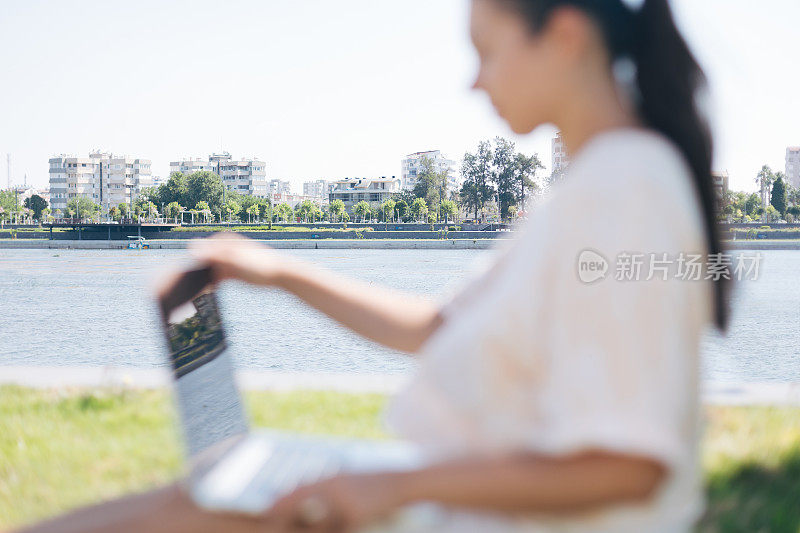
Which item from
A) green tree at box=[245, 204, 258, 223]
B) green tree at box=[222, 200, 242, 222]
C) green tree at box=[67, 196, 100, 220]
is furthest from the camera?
green tree at box=[67, 196, 100, 220]

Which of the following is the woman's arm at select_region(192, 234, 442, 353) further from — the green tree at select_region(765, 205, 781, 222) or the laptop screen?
the green tree at select_region(765, 205, 781, 222)

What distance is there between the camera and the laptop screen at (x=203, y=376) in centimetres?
118

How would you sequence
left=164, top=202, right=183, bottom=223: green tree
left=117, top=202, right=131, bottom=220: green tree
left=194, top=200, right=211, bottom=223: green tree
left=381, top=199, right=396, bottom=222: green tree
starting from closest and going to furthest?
left=381, top=199, right=396, bottom=222: green tree < left=194, top=200, right=211, bottom=223: green tree < left=164, top=202, right=183, bottom=223: green tree < left=117, top=202, right=131, bottom=220: green tree

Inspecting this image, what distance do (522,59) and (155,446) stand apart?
9.24ft

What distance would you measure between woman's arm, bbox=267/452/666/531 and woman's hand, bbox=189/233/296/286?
0.39 m

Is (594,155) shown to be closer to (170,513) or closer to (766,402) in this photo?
(170,513)

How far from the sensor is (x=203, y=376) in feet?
4.05

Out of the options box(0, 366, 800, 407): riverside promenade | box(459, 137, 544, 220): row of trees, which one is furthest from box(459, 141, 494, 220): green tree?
box(0, 366, 800, 407): riverside promenade

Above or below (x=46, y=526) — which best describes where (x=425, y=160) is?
above

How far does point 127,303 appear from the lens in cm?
1194

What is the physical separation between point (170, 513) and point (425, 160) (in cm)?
8491

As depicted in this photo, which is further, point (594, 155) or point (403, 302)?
point (403, 302)

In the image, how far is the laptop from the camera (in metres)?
0.81

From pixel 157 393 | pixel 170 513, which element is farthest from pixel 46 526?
pixel 157 393
